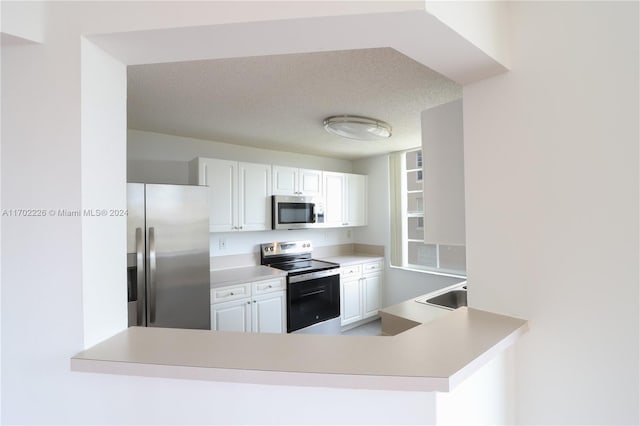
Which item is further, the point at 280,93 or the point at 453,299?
the point at 453,299

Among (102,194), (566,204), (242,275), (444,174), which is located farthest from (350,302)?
(102,194)

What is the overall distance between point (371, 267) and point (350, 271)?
391mm

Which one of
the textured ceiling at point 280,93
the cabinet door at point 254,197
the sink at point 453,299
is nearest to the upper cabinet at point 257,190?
the cabinet door at point 254,197

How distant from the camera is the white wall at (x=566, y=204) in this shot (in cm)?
88

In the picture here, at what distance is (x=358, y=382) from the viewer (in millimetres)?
702

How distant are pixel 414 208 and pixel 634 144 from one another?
299 cm

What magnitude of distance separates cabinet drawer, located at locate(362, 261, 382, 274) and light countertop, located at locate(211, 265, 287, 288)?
1.25 meters

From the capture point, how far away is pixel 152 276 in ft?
6.77

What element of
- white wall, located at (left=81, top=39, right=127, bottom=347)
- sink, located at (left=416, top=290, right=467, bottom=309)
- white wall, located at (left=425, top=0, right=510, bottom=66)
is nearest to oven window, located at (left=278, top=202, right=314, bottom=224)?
sink, located at (left=416, top=290, right=467, bottom=309)

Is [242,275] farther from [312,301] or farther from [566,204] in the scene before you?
[566,204]

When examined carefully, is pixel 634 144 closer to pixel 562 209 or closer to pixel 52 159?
pixel 562 209

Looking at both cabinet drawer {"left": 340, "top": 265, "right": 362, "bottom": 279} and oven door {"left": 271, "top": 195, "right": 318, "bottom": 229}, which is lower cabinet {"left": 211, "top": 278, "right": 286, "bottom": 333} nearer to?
oven door {"left": 271, "top": 195, "right": 318, "bottom": 229}

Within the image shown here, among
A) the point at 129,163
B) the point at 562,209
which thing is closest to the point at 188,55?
the point at 562,209

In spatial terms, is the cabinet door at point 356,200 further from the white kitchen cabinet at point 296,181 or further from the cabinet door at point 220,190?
the cabinet door at point 220,190
